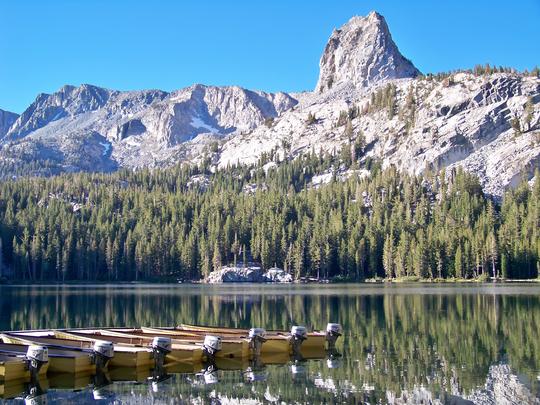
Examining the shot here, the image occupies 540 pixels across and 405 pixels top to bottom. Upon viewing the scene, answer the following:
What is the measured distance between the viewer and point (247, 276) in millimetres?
190250

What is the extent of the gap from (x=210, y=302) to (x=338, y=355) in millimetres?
50497

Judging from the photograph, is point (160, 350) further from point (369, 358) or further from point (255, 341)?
point (369, 358)

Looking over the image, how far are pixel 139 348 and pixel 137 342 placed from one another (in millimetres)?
4157

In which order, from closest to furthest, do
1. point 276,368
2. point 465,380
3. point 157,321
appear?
1. point 465,380
2. point 276,368
3. point 157,321

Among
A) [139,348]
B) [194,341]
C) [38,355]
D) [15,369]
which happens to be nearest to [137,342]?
[194,341]

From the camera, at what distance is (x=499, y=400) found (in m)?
30.7

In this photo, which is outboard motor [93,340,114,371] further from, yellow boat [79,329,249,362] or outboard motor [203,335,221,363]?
outboard motor [203,335,221,363]

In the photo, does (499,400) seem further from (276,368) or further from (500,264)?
(500,264)

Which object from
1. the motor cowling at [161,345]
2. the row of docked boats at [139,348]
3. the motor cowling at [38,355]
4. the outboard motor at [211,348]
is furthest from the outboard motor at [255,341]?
the motor cowling at [38,355]

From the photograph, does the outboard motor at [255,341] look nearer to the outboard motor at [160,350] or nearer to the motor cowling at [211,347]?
the motor cowling at [211,347]

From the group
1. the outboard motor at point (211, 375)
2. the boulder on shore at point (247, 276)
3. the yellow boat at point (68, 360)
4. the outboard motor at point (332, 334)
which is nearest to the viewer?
the outboard motor at point (211, 375)

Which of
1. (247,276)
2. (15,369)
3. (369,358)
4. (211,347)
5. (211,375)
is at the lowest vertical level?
(211,375)

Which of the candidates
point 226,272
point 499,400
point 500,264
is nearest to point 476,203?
point 500,264

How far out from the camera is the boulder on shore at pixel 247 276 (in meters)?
189
